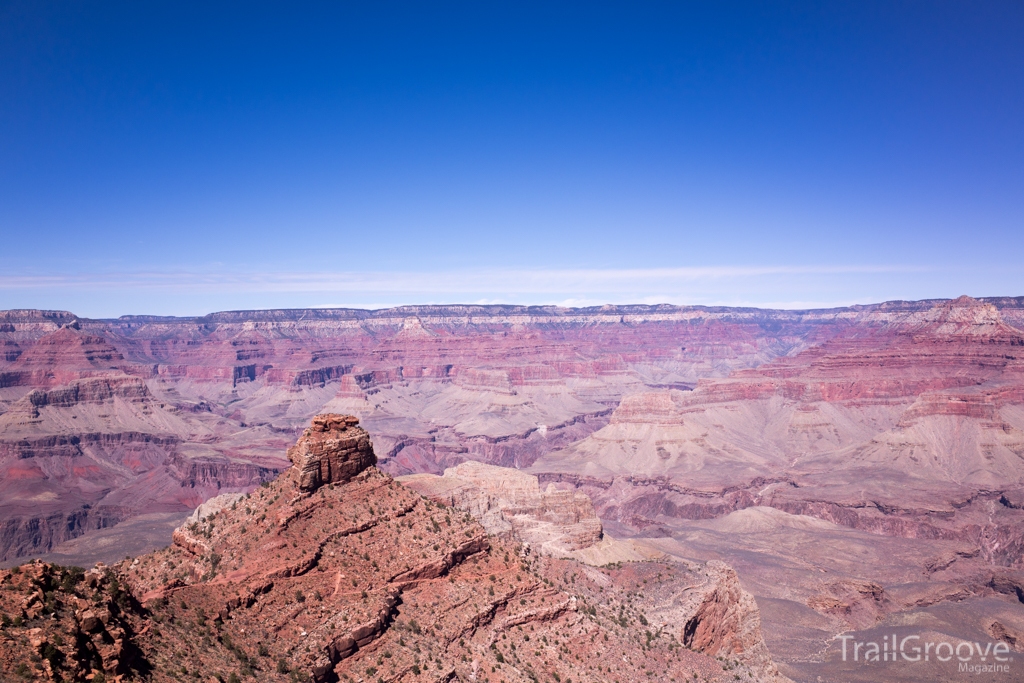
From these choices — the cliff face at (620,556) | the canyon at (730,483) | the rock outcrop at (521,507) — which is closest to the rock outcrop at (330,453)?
the canyon at (730,483)

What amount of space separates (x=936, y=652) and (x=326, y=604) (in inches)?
2134

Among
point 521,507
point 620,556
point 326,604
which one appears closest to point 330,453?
point 326,604

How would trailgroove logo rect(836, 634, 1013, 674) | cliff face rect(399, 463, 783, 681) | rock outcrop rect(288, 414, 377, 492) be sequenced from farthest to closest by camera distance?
1. trailgroove logo rect(836, 634, 1013, 674)
2. cliff face rect(399, 463, 783, 681)
3. rock outcrop rect(288, 414, 377, 492)

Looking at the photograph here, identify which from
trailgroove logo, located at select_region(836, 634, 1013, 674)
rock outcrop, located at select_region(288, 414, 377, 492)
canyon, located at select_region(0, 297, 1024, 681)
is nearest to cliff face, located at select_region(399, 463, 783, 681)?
canyon, located at select_region(0, 297, 1024, 681)

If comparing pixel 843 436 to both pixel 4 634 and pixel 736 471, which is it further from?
pixel 4 634

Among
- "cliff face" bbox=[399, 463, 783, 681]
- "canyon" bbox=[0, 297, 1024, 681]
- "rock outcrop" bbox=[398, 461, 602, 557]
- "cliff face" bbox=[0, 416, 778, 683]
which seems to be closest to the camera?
"cliff face" bbox=[0, 416, 778, 683]

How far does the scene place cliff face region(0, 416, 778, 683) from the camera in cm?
1753

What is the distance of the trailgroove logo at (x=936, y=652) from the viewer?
52906 millimetres

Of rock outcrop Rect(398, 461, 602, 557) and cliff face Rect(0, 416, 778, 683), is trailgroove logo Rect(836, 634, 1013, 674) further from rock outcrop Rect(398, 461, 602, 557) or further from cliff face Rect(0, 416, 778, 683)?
cliff face Rect(0, 416, 778, 683)

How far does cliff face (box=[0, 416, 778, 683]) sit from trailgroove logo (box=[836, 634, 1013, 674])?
3178 cm

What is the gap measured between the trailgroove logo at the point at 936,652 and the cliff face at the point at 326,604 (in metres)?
31.8

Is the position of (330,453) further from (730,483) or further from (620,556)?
(730,483)

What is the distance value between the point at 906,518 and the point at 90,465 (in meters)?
158

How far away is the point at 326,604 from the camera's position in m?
23.8
